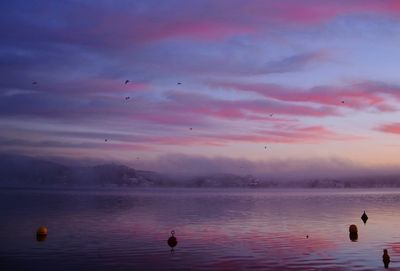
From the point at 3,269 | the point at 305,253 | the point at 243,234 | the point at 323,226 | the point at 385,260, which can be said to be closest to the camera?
the point at 3,269

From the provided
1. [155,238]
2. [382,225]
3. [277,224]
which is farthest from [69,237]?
[382,225]

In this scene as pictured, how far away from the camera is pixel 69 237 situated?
203 ft

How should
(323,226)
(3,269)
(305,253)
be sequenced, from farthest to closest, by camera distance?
(323,226) < (305,253) < (3,269)

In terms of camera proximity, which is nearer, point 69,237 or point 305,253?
point 305,253

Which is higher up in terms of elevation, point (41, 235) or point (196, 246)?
point (41, 235)

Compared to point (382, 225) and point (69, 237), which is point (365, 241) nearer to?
point (382, 225)

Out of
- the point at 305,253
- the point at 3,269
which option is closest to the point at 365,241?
the point at 305,253

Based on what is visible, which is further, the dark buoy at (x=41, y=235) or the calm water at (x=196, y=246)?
the dark buoy at (x=41, y=235)

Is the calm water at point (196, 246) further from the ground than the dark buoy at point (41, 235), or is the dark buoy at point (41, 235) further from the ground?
the dark buoy at point (41, 235)

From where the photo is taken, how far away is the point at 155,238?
62031 mm

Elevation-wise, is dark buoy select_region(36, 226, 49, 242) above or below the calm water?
above

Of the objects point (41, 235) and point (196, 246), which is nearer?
point (196, 246)

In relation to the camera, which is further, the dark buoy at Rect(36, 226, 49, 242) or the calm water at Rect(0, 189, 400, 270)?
the dark buoy at Rect(36, 226, 49, 242)

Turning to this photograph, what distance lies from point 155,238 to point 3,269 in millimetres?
24251
